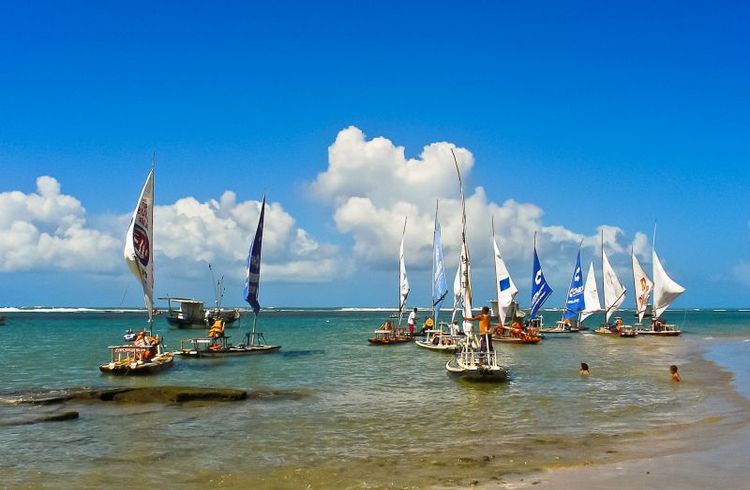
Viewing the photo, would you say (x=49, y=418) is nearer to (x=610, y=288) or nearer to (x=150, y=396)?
(x=150, y=396)

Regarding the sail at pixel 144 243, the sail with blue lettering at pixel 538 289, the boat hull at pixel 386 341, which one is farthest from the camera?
the sail with blue lettering at pixel 538 289

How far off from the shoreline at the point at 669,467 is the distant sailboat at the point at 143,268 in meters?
19.6

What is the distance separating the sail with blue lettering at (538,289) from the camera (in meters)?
57.1

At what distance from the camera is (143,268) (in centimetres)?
2705

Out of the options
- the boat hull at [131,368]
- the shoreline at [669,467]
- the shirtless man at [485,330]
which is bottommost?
the shoreline at [669,467]

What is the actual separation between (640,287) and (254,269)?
144 ft

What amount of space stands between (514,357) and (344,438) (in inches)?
965

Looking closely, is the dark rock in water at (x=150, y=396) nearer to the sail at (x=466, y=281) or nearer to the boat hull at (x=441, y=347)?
the sail at (x=466, y=281)

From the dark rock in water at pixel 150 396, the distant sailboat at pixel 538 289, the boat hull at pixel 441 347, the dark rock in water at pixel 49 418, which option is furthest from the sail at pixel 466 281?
the distant sailboat at pixel 538 289

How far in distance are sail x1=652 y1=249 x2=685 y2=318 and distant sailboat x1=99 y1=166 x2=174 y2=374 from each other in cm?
4794

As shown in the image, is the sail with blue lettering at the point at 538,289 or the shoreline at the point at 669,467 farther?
the sail with blue lettering at the point at 538,289

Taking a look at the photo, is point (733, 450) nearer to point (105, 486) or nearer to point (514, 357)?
point (105, 486)

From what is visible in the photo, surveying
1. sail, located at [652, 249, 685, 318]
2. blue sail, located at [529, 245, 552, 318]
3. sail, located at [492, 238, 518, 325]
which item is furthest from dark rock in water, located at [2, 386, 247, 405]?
sail, located at [652, 249, 685, 318]

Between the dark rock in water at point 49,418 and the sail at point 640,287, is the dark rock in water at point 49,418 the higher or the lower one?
the lower one
